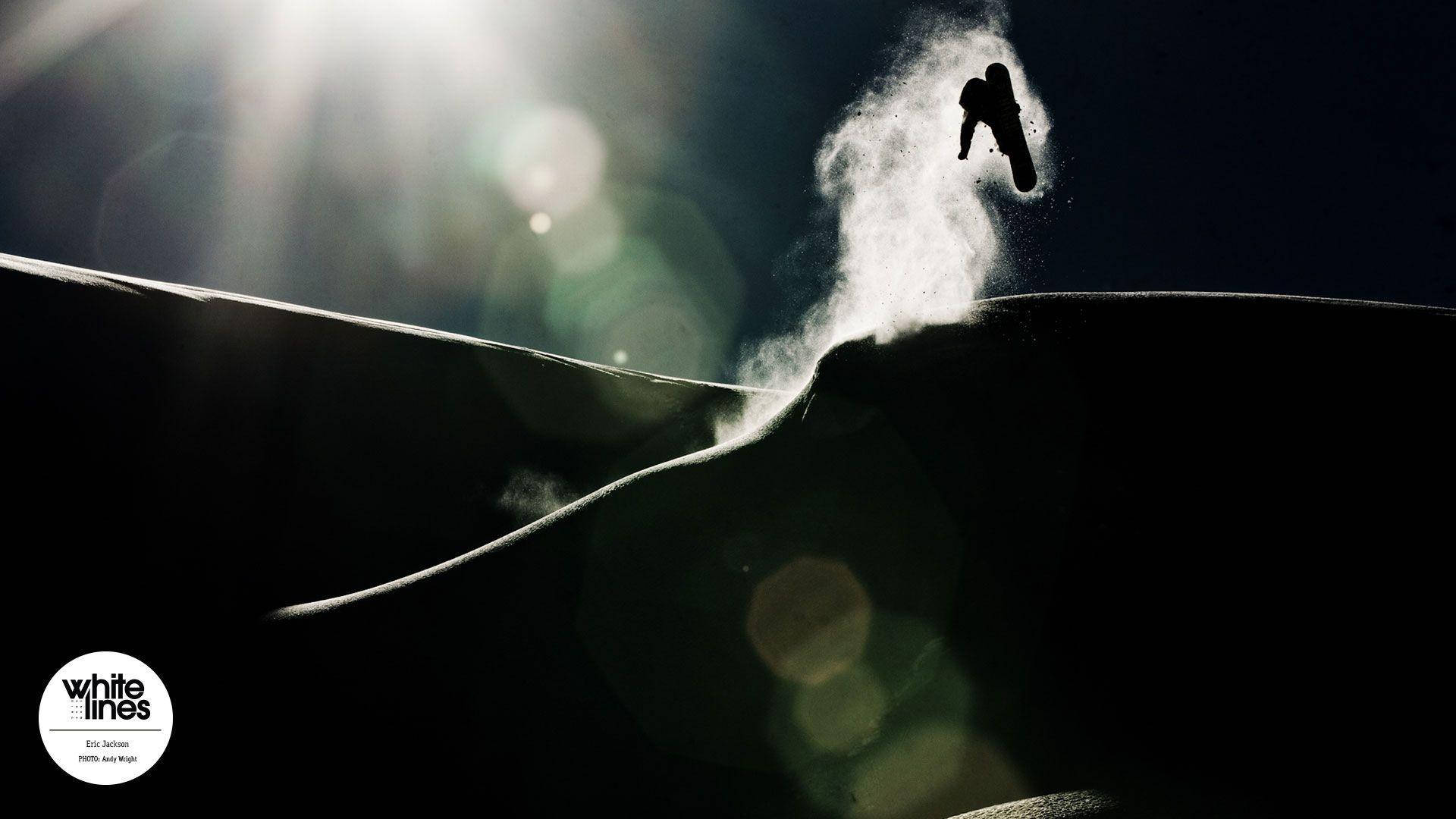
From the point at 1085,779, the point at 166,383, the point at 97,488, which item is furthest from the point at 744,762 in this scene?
the point at 166,383

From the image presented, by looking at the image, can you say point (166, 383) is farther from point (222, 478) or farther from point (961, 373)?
point (961, 373)

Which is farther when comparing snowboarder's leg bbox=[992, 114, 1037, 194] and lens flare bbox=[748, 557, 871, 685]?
snowboarder's leg bbox=[992, 114, 1037, 194]

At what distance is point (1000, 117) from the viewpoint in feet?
16.5

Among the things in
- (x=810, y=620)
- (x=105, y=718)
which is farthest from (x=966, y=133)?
(x=105, y=718)

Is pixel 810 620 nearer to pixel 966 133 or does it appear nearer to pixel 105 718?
pixel 105 718

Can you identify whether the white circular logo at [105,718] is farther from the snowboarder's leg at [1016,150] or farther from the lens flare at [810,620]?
the snowboarder's leg at [1016,150]

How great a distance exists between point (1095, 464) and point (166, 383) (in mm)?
7380

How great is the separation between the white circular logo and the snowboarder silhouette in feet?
18.5

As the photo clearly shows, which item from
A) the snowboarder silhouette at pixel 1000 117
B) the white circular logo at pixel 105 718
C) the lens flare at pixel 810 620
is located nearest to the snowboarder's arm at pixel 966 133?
the snowboarder silhouette at pixel 1000 117

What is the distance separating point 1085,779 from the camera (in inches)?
107

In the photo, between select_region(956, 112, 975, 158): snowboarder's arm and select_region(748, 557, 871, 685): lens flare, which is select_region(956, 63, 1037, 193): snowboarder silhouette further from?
select_region(748, 557, 871, 685): lens flare

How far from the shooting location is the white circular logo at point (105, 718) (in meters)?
3.35

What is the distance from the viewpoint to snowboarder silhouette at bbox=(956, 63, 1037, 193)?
4.99 m

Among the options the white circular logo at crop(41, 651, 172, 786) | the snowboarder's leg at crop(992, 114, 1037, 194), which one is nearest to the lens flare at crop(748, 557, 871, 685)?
the white circular logo at crop(41, 651, 172, 786)
